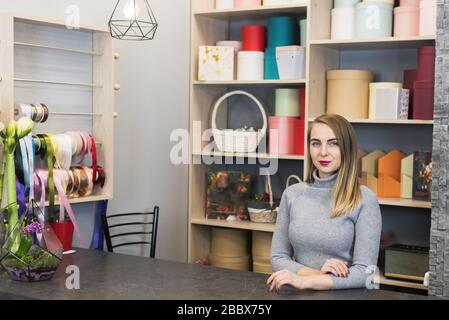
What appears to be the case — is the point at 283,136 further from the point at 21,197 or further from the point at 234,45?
the point at 21,197

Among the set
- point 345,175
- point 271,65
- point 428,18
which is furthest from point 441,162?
point 271,65

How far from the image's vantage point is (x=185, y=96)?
13.9 feet

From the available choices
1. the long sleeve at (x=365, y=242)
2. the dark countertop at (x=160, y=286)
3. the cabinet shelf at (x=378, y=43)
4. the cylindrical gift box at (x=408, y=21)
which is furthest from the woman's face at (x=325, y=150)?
the cylindrical gift box at (x=408, y=21)

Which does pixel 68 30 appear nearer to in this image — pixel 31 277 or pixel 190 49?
pixel 190 49

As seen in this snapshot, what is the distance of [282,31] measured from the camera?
3896mm

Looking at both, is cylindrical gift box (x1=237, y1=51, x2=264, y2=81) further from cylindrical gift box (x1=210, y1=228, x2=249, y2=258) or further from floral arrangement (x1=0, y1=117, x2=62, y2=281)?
floral arrangement (x1=0, y1=117, x2=62, y2=281)

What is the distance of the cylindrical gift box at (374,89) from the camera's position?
3.52m

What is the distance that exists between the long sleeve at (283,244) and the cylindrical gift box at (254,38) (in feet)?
4.88

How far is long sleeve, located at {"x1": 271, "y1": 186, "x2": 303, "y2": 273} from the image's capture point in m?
2.57

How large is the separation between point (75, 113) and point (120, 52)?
Answer: 56 cm

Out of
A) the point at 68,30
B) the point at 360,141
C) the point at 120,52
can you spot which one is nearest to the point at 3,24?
the point at 68,30

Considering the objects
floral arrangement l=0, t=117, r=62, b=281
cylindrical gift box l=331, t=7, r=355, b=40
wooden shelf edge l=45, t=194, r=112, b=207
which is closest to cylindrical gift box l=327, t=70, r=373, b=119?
cylindrical gift box l=331, t=7, r=355, b=40

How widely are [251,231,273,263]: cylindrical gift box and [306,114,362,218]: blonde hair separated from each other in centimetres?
145

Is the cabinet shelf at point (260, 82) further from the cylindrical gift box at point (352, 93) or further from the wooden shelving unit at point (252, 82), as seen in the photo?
the cylindrical gift box at point (352, 93)
